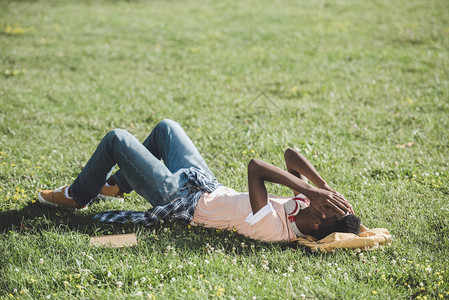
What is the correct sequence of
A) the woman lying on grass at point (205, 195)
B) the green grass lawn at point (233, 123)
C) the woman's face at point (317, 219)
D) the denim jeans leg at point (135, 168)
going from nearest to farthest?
the green grass lawn at point (233, 123) → the woman's face at point (317, 219) → the woman lying on grass at point (205, 195) → the denim jeans leg at point (135, 168)

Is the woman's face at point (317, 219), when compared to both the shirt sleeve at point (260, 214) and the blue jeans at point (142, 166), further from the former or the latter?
the blue jeans at point (142, 166)

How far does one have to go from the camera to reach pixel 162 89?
345 inches

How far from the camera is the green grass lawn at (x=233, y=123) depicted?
11.9ft

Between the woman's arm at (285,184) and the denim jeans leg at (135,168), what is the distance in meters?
0.80

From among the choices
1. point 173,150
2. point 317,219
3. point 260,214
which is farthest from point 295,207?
point 173,150

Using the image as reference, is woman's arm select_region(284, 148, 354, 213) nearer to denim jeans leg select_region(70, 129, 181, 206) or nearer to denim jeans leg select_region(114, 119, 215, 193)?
denim jeans leg select_region(114, 119, 215, 193)

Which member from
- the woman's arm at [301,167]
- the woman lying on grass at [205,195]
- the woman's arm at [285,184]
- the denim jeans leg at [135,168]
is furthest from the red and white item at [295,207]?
the denim jeans leg at [135,168]

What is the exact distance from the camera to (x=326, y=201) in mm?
3617

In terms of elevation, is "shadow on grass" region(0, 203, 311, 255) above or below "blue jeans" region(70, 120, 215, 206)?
→ below

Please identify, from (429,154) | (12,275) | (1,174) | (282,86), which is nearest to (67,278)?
(12,275)

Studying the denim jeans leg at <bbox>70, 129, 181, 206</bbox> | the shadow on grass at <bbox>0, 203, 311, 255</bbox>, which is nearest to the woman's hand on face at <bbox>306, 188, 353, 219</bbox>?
the shadow on grass at <bbox>0, 203, 311, 255</bbox>

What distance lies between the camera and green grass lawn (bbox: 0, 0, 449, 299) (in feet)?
11.9

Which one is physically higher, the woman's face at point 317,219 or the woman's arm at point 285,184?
the woman's arm at point 285,184

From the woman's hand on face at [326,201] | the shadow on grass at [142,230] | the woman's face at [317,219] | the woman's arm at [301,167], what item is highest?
the woman's arm at [301,167]
